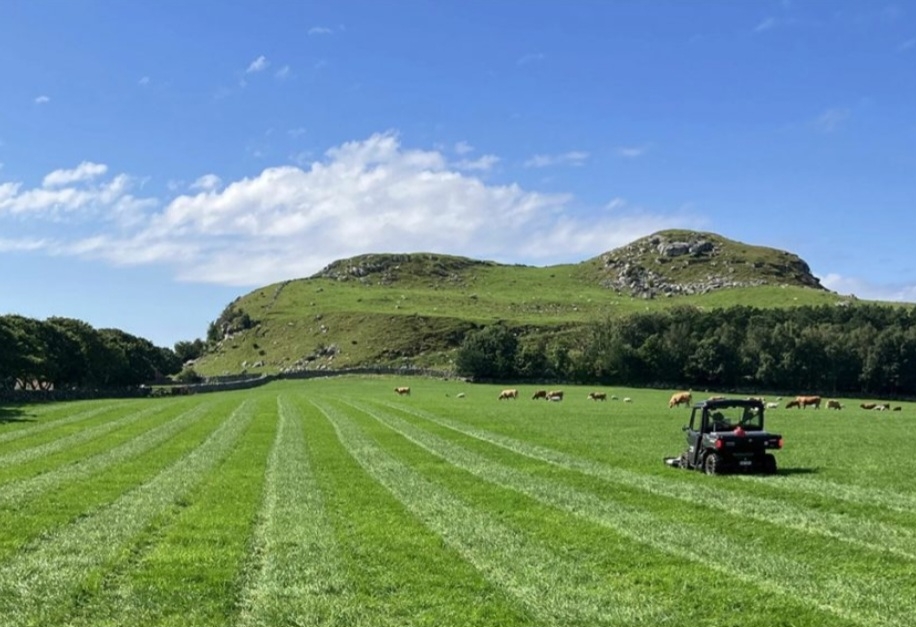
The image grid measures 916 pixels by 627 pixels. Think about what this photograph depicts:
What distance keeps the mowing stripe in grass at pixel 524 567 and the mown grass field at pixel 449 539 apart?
0.17 ft

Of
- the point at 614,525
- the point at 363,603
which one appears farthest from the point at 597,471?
the point at 363,603

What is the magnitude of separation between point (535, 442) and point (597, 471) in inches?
453

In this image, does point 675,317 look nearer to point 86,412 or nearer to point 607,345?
point 607,345

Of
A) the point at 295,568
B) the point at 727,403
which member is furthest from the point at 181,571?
the point at 727,403

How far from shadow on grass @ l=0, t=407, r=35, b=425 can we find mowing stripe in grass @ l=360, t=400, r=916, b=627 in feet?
134

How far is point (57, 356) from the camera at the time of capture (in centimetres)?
10806

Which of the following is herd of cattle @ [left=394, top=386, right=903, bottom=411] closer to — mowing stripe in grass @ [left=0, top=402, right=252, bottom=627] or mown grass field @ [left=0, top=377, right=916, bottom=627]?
mown grass field @ [left=0, top=377, right=916, bottom=627]

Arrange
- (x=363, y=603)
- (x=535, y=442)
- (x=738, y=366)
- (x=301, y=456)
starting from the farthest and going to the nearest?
(x=738, y=366), (x=535, y=442), (x=301, y=456), (x=363, y=603)

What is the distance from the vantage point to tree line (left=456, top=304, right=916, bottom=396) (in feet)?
431

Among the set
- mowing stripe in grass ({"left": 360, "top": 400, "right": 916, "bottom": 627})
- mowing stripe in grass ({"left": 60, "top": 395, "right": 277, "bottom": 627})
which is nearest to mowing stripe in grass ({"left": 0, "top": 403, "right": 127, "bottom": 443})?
mowing stripe in grass ({"left": 60, "top": 395, "right": 277, "bottom": 627})

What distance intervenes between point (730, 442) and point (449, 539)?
40.9 ft

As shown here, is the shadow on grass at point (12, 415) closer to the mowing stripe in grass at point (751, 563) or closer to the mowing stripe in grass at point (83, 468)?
the mowing stripe in grass at point (83, 468)

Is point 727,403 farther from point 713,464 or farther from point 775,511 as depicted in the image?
point 775,511

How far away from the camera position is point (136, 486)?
77.5 feet
